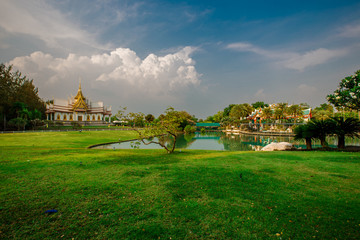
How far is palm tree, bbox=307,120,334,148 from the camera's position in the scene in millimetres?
12633

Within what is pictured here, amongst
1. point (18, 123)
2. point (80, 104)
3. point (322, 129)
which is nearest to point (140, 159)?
point (322, 129)

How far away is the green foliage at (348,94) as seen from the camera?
14.2 m

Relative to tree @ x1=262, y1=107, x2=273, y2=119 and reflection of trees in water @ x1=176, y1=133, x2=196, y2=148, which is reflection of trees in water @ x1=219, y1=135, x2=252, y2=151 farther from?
tree @ x1=262, y1=107, x2=273, y2=119

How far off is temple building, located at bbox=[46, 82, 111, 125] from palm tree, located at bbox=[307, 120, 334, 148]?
6622 cm

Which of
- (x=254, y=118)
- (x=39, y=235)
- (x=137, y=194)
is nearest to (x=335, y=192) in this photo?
(x=137, y=194)

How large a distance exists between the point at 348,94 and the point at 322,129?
4547 millimetres

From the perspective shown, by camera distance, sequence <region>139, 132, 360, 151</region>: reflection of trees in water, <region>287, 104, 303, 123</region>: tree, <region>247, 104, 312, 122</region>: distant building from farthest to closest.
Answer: <region>247, 104, 312, 122</region>: distant building → <region>287, 104, 303, 123</region>: tree → <region>139, 132, 360, 151</region>: reflection of trees in water

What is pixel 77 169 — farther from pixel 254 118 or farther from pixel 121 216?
pixel 254 118

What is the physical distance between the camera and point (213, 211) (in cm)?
350

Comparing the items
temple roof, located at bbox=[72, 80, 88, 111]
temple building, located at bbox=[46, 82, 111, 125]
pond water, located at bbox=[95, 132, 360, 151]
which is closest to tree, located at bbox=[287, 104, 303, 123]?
pond water, located at bbox=[95, 132, 360, 151]

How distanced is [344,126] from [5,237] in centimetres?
1714

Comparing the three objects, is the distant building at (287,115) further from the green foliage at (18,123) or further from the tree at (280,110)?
the green foliage at (18,123)

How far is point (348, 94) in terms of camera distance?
14.3m

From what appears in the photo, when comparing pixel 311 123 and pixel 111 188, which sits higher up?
pixel 311 123
